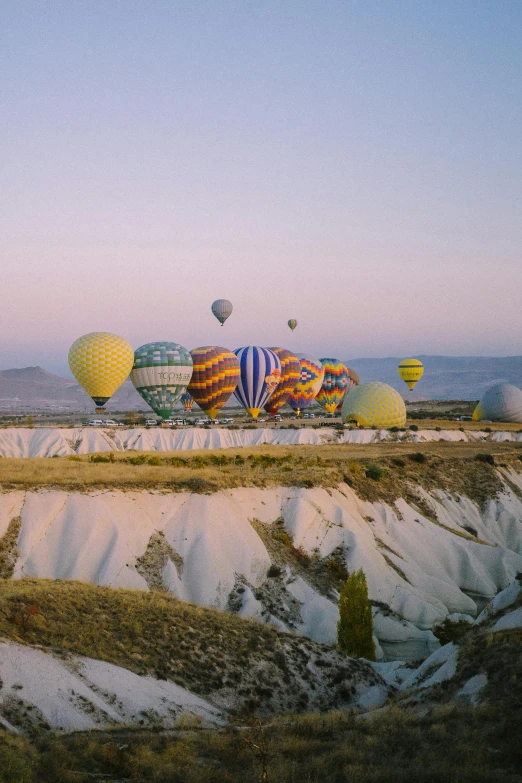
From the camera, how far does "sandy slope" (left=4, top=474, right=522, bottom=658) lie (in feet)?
117

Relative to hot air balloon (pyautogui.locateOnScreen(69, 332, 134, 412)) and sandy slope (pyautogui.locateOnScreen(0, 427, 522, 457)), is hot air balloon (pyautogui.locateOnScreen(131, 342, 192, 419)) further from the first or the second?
sandy slope (pyautogui.locateOnScreen(0, 427, 522, 457))

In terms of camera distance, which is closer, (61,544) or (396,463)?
(61,544)

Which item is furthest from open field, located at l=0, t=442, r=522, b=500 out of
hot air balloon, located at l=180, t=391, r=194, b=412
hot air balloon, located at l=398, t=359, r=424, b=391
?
hot air balloon, located at l=398, t=359, r=424, b=391

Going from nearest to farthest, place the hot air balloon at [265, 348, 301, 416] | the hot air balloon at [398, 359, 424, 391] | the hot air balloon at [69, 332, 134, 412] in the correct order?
the hot air balloon at [69, 332, 134, 412] → the hot air balloon at [265, 348, 301, 416] → the hot air balloon at [398, 359, 424, 391]

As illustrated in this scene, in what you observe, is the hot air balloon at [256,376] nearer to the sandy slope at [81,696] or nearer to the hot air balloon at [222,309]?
the hot air balloon at [222,309]

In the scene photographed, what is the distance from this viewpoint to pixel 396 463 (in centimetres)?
5891

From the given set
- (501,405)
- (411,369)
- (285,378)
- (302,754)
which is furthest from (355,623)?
(411,369)

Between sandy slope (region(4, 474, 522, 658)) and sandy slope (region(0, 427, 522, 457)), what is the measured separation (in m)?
35.4

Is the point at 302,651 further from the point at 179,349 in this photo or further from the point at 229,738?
the point at 179,349

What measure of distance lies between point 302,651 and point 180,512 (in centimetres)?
1472

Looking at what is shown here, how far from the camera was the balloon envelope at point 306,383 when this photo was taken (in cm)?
10831

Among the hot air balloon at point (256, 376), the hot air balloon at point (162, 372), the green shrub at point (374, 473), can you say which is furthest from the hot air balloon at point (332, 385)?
the green shrub at point (374, 473)

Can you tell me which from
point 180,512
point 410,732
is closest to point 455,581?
point 180,512

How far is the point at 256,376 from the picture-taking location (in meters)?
93.4
